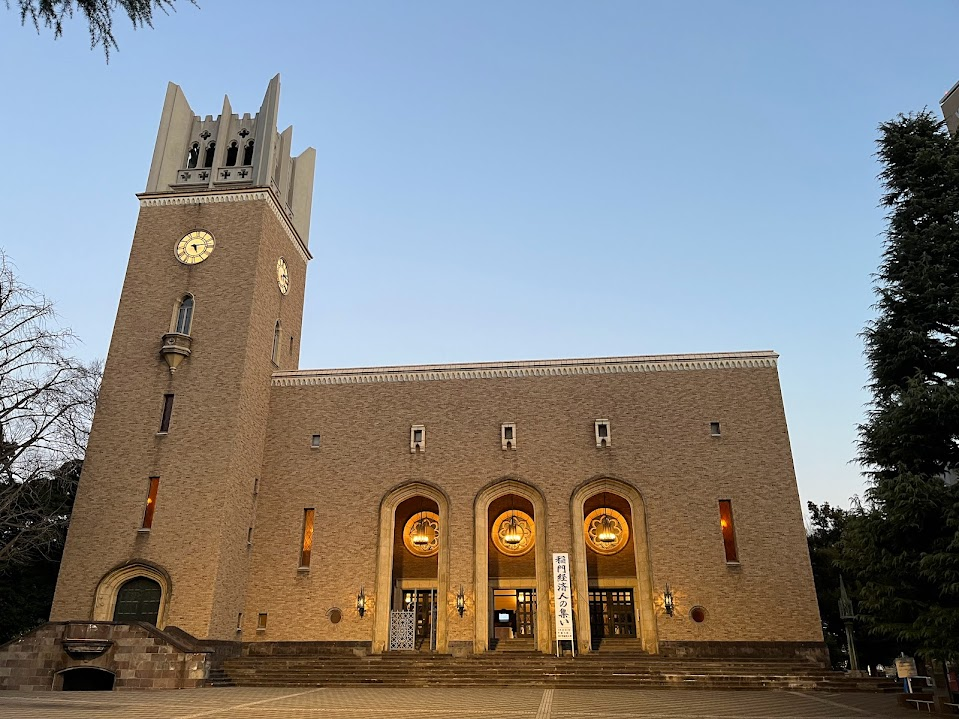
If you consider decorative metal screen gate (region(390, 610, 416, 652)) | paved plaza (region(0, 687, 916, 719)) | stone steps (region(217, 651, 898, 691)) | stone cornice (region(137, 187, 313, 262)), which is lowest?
paved plaza (region(0, 687, 916, 719))

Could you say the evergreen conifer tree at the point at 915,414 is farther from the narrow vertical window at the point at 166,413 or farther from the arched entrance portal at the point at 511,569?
the narrow vertical window at the point at 166,413

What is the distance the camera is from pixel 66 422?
72.4 ft

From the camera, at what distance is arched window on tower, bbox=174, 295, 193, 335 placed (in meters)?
24.3

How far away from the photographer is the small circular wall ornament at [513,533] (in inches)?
979

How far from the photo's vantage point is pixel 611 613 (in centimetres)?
2369

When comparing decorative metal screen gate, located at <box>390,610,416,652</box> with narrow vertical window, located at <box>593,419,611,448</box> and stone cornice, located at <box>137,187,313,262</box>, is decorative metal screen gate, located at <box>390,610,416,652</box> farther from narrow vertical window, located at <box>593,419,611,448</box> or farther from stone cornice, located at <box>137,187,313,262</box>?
stone cornice, located at <box>137,187,313,262</box>

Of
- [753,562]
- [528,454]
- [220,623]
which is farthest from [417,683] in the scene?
[753,562]

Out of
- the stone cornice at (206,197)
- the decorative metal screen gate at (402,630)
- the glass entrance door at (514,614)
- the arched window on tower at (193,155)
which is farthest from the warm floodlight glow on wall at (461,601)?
the arched window on tower at (193,155)

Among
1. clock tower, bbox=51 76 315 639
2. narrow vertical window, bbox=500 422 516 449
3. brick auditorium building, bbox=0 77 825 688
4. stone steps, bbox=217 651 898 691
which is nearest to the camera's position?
stone steps, bbox=217 651 898 691

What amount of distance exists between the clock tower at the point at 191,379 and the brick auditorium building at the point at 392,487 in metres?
0.07

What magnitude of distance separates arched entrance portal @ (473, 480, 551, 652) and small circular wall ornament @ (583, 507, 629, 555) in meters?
2.04

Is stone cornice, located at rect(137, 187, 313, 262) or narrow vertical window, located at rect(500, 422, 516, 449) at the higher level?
stone cornice, located at rect(137, 187, 313, 262)

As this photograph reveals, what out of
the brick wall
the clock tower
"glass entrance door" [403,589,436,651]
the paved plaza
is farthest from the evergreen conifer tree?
the clock tower

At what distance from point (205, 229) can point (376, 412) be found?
9.16 m
